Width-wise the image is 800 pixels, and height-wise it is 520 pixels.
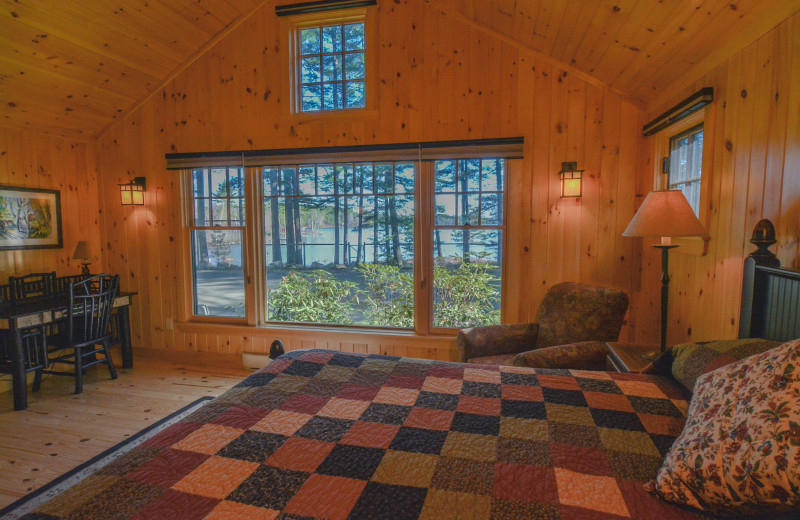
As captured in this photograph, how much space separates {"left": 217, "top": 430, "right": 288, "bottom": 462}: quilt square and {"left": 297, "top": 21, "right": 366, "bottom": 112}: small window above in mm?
2990

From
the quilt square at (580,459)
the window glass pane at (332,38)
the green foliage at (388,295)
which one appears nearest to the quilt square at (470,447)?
the quilt square at (580,459)

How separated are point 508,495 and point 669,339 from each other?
95.8 inches

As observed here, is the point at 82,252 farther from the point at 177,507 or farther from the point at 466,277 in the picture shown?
the point at 177,507

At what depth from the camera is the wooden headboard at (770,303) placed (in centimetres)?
146

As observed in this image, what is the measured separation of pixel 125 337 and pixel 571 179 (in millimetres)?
4208

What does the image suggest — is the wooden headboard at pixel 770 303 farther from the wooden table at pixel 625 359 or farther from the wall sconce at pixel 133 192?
the wall sconce at pixel 133 192

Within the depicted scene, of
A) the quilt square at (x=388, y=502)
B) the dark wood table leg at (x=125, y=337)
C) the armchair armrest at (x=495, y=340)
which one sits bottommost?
the dark wood table leg at (x=125, y=337)

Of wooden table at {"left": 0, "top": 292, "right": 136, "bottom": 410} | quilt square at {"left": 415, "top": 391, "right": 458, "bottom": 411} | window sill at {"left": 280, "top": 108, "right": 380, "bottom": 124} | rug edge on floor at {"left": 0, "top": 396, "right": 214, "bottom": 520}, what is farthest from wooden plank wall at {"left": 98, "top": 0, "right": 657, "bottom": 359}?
quilt square at {"left": 415, "top": 391, "right": 458, "bottom": 411}

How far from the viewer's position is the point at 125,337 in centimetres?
402

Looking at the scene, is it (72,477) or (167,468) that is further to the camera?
(72,477)

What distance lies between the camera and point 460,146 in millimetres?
3379

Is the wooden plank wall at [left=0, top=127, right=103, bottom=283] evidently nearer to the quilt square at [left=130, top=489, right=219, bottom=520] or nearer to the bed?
the bed

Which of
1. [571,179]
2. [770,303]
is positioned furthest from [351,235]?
[770,303]

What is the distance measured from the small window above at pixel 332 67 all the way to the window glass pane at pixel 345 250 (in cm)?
56
